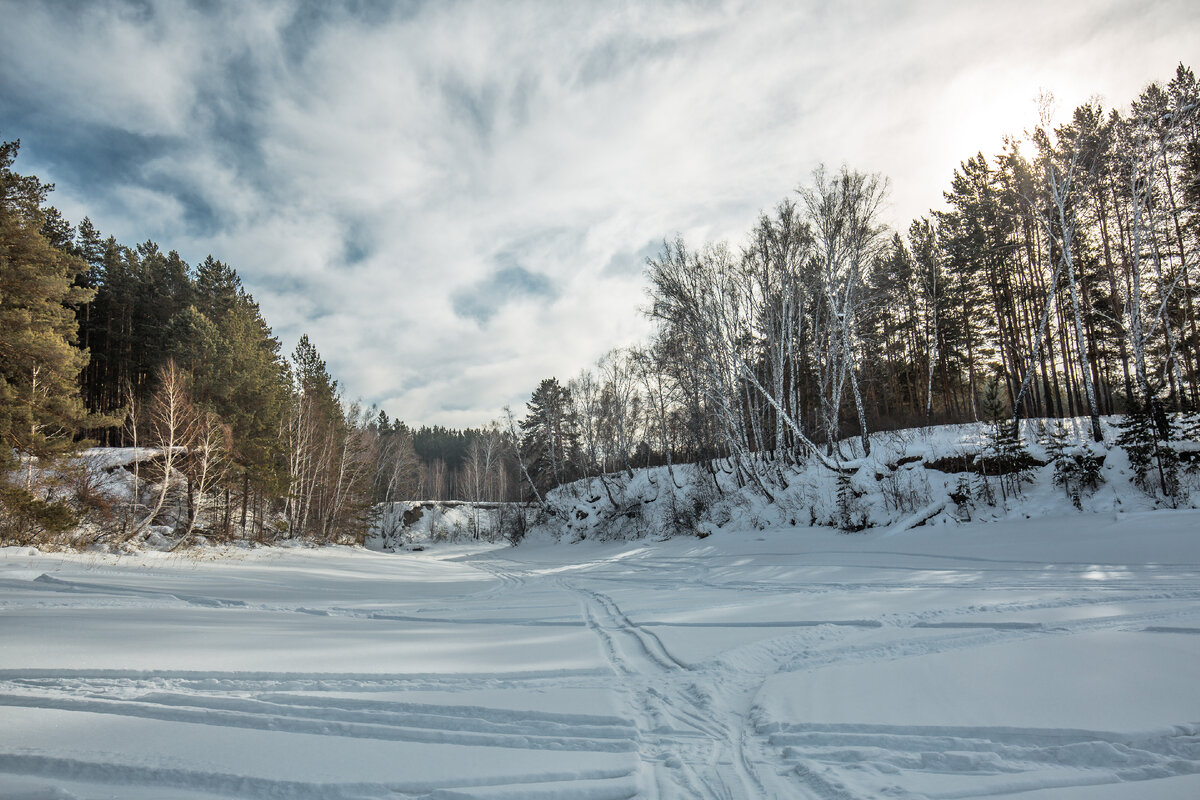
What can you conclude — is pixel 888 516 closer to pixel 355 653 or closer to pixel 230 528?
pixel 355 653

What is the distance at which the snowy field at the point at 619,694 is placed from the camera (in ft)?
8.67

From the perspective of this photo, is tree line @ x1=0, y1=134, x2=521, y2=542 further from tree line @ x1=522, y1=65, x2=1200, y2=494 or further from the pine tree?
tree line @ x1=522, y1=65, x2=1200, y2=494

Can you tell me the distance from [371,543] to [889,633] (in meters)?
46.4

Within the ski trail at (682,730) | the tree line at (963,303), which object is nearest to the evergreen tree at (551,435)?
the tree line at (963,303)

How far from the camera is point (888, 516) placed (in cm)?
1502

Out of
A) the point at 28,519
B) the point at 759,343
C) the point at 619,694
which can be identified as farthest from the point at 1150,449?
the point at 28,519

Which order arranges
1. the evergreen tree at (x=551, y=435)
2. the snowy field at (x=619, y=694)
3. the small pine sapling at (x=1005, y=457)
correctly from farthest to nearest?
1. the evergreen tree at (x=551, y=435)
2. the small pine sapling at (x=1005, y=457)
3. the snowy field at (x=619, y=694)

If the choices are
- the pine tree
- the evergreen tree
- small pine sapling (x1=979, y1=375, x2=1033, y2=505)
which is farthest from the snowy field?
the evergreen tree

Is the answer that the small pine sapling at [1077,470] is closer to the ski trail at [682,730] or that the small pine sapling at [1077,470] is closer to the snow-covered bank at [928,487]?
the snow-covered bank at [928,487]

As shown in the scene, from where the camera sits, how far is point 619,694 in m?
4.03

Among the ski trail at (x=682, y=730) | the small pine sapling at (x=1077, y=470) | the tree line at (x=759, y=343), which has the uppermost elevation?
the tree line at (x=759, y=343)

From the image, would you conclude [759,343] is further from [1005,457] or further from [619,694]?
[619,694]

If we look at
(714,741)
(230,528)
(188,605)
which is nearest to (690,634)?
(714,741)

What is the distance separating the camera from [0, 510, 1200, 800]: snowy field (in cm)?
264
